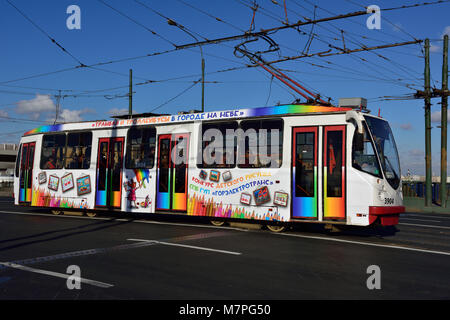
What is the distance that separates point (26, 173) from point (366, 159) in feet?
44.8

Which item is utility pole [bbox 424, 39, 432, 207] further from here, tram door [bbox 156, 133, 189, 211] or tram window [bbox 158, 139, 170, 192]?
tram window [bbox 158, 139, 170, 192]

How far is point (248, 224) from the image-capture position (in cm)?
1292

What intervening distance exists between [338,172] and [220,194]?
360cm

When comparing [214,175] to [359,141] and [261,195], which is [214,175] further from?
[359,141]

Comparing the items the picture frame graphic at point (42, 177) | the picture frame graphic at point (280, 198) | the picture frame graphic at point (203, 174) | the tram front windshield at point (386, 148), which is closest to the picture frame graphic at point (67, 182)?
the picture frame graphic at point (42, 177)

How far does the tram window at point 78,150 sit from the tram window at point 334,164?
9071 millimetres

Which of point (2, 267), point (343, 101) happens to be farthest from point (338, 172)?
point (2, 267)

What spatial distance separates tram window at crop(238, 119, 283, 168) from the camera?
38.8 feet

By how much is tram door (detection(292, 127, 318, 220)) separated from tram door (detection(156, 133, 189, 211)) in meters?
3.68

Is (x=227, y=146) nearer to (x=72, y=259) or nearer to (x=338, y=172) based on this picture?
(x=338, y=172)

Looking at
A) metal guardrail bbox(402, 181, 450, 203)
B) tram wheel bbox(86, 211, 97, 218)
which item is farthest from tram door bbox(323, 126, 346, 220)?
metal guardrail bbox(402, 181, 450, 203)

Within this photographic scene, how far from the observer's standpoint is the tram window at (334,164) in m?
10.9

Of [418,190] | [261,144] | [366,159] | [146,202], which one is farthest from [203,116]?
[418,190]

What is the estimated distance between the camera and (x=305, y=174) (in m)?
11.3
